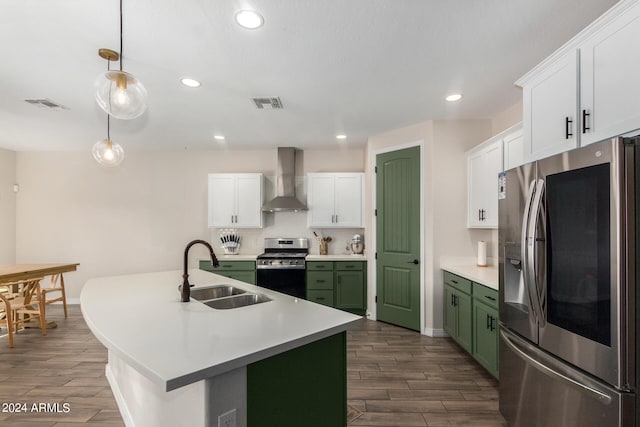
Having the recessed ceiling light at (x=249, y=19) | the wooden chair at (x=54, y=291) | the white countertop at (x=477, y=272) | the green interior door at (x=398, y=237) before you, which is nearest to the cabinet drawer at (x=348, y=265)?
the green interior door at (x=398, y=237)

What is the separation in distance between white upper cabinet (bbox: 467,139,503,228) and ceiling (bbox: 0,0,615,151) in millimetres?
497

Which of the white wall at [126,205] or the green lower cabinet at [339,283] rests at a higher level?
the white wall at [126,205]

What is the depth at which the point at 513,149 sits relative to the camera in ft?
8.54

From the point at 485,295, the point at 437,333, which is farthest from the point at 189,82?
the point at 437,333

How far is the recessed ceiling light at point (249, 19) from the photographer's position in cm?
169

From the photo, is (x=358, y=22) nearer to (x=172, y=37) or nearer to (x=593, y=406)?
(x=172, y=37)

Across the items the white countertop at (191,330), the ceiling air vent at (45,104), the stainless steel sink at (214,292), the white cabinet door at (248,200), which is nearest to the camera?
the white countertop at (191,330)

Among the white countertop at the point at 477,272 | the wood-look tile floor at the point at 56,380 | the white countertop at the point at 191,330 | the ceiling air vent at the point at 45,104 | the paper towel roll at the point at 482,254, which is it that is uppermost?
the ceiling air vent at the point at 45,104

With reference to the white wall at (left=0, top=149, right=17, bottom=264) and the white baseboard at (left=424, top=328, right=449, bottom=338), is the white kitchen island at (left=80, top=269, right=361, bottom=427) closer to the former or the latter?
the white baseboard at (left=424, top=328, right=449, bottom=338)

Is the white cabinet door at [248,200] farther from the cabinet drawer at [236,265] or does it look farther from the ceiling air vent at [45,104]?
the ceiling air vent at [45,104]

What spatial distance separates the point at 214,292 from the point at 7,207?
528cm

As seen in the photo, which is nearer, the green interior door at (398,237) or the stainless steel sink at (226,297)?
the stainless steel sink at (226,297)

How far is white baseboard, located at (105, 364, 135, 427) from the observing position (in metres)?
2.00

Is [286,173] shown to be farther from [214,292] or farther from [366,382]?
[366,382]
